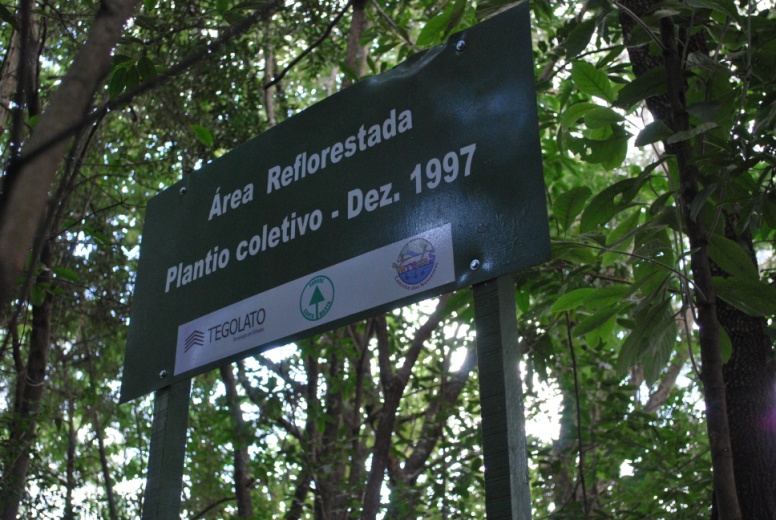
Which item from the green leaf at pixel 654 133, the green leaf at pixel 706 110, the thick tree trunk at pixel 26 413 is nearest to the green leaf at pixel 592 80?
the green leaf at pixel 706 110

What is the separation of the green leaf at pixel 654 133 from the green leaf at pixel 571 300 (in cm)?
65

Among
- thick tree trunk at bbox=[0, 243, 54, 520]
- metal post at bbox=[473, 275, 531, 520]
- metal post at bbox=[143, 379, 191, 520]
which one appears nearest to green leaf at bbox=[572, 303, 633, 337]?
metal post at bbox=[473, 275, 531, 520]

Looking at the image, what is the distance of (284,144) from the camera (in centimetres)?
270

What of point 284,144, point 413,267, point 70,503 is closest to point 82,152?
point 70,503

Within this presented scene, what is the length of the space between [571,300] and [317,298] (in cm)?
91

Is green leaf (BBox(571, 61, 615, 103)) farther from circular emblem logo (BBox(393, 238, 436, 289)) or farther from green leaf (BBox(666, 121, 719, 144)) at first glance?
circular emblem logo (BBox(393, 238, 436, 289))

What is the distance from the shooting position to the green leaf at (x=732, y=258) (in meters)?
2.44

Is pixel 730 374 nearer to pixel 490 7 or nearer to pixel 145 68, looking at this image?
pixel 490 7

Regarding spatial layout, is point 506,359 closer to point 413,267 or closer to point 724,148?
point 413,267

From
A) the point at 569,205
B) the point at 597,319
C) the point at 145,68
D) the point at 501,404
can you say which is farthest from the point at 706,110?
the point at 145,68

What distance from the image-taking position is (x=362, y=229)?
231 cm

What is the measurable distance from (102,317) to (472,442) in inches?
110

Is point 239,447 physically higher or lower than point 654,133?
higher

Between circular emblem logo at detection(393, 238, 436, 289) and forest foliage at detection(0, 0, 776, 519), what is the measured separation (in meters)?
0.61
